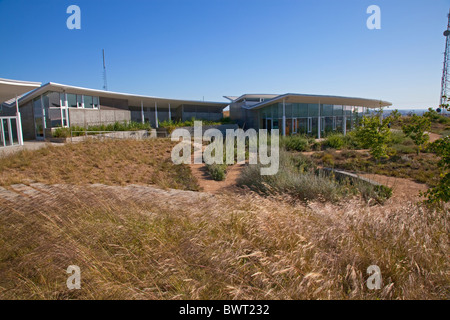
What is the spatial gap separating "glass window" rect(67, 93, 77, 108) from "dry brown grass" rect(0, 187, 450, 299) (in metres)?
20.0

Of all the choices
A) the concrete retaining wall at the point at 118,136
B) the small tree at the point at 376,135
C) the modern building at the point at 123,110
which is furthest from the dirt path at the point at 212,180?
the concrete retaining wall at the point at 118,136

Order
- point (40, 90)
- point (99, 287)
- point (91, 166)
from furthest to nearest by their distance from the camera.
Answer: point (40, 90) → point (91, 166) → point (99, 287)

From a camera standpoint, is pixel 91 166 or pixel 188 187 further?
pixel 91 166

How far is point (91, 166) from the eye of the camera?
11148 millimetres

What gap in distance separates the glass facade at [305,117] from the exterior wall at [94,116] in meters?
14.6

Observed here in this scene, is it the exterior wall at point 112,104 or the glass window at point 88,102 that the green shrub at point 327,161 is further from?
the exterior wall at point 112,104

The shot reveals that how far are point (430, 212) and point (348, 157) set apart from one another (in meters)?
11.1

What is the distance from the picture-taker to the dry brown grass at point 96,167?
8789mm

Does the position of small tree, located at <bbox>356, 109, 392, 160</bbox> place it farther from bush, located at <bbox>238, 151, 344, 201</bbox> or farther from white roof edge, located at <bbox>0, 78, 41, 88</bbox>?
white roof edge, located at <bbox>0, 78, 41, 88</bbox>

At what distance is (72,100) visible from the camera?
21.2 metres

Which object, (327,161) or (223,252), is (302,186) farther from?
(327,161)

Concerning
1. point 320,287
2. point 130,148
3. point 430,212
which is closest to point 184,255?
point 320,287

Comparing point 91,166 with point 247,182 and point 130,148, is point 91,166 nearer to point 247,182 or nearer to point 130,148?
point 130,148

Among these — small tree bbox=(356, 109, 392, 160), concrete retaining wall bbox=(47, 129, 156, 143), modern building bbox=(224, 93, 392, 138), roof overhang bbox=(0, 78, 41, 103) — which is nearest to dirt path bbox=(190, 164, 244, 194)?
small tree bbox=(356, 109, 392, 160)
